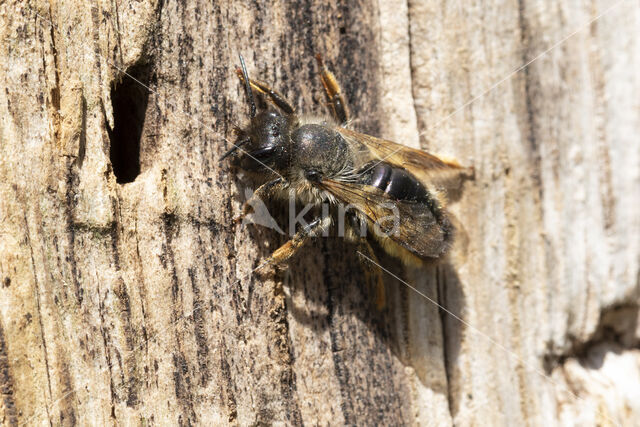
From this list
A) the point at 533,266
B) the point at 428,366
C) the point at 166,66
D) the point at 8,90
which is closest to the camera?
the point at 8,90

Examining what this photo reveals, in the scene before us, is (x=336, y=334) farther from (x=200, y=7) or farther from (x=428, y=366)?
(x=200, y=7)

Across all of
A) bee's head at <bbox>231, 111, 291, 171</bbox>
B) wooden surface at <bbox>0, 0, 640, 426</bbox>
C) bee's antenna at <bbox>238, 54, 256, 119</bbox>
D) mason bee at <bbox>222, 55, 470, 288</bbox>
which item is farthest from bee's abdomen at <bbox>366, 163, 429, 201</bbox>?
bee's antenna at <bbox>238, 54, 256, 119</bbox>

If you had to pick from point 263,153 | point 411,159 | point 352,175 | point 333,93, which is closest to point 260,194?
point 263,153

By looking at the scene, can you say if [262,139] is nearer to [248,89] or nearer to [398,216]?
[248,89]

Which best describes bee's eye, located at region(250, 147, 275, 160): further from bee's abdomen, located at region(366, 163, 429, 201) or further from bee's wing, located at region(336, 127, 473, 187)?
bee's abdomen, located at region(366, 163, 429, 201)

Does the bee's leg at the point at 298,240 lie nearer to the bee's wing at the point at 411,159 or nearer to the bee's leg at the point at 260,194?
the bee's leg at the point at 260,194

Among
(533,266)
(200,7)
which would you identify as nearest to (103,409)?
(200,7)

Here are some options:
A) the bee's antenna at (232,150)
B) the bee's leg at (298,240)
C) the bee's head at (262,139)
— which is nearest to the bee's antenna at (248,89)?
the bee's head at (262,139)

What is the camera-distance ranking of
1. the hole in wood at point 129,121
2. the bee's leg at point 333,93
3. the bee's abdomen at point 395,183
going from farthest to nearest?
the bee's abdomen at point 395,183
the bee's leg at point 333,93
the hole in wood at point 129,121
